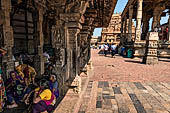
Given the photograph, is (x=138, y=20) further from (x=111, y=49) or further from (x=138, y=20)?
(x=111, y=49)

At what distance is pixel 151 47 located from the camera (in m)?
9.84

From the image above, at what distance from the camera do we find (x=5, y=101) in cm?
278

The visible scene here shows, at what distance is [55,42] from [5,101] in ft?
6.16

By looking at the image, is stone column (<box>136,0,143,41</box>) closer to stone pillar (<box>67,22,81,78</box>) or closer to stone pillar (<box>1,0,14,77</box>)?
stone pillar (<box>67,22,81,78</box>)

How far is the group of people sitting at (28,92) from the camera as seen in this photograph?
7.35 ft

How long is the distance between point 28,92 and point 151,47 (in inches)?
395

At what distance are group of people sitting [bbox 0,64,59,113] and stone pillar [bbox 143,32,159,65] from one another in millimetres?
9487

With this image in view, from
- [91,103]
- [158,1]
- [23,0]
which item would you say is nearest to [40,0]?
[23,0]

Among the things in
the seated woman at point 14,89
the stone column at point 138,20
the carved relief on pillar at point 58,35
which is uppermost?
the stone column at point 138,20

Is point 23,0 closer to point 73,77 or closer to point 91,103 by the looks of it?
point 73,77

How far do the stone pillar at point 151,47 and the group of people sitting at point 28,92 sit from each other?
9.49 m

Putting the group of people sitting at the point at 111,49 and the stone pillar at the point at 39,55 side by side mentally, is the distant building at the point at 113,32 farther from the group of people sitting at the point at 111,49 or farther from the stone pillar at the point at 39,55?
the stone pillar at the point at 39,55

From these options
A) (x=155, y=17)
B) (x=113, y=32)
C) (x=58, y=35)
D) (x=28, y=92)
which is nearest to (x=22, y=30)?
(x=58, y=35)

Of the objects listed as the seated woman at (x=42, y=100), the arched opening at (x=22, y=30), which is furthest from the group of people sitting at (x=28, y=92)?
the arched opening at (x=22, y=30)
